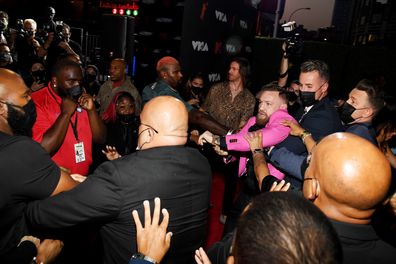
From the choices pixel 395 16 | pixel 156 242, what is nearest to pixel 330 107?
pixel 156 242

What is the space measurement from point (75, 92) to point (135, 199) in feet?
4.89

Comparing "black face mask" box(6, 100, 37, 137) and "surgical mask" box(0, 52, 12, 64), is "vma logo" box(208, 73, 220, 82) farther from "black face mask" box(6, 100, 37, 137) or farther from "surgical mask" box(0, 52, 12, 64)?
"black face mask" box(6, 100, 37, 137)

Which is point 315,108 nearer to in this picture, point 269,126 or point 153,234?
point 269,126

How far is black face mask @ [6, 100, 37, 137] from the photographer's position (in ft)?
6.07

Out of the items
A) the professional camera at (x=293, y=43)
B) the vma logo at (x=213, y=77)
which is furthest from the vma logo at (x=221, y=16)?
Answer: the professional camera at (x=293, y=43)

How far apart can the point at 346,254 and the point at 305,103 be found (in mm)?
1782

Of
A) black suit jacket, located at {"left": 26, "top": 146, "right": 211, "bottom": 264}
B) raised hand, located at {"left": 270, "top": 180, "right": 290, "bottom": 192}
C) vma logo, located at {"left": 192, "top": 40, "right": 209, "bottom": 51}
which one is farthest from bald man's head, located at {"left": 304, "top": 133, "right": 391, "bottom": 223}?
vma logo, located at {"left": 192, "top": 40, "right": 209, "bottom": 51}

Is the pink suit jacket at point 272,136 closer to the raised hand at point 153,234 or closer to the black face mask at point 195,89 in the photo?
the raised hand at point 153,234

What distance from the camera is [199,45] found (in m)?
5.27

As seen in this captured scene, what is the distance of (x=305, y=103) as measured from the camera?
2.88m

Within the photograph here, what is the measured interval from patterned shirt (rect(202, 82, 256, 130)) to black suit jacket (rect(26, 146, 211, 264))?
8.49 feet

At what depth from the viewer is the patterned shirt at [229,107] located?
4448mm

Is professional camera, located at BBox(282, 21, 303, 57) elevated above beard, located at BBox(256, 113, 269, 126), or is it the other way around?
professional camera, located at BBox(282, 21, 303, 57)

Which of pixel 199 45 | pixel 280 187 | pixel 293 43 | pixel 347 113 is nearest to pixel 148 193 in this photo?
pixel 280 187
